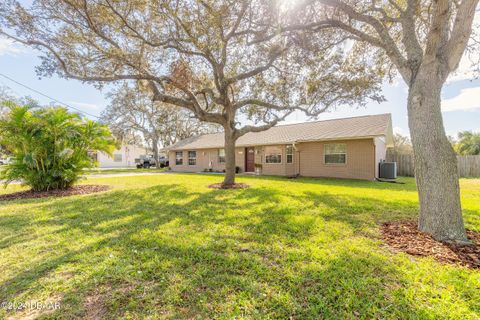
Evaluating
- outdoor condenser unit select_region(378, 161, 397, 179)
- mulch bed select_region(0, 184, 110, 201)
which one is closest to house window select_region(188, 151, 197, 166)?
mulch bed select_region(0, 184, 110, 201)

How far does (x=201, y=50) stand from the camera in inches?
306

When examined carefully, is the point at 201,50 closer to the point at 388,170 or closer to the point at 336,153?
the point at 336,153

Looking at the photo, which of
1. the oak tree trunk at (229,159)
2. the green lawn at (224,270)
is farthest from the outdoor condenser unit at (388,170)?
the oak tree trunk at (229,159)

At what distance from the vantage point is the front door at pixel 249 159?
1773 centimetres

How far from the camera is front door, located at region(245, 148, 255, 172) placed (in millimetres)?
17734

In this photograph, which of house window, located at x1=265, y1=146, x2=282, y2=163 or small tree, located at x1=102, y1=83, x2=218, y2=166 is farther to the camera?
small tree, located at x1=102, y1=83, x2=218, y2=166

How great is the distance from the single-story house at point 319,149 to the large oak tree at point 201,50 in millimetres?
3885

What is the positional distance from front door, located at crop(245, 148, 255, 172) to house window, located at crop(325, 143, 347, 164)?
5.89m

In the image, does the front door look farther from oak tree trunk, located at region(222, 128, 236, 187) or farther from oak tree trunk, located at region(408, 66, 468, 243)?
oak tree trunk, located at region(408, 66, 468, 243)

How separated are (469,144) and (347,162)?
71.5 feet

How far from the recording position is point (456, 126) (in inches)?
1169

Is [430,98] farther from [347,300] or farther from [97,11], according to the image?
[97,11]

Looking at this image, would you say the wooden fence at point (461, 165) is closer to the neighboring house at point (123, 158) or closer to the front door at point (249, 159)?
the front door at point (249, 159)

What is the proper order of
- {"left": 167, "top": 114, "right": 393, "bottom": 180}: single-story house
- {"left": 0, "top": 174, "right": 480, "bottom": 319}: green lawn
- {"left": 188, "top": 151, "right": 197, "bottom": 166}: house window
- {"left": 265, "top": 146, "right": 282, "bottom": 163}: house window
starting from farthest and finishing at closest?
1. {"left": 188, "top": 151, "right": 197, "bottom": 166}: house window
2. {"left": 265, "top": 146, "right": 282, "bottom": 163}: house window
3. {"left": 167, "top": 114, "right": 393, "bottom": 180}: single-story house
4. {"left": 0, "top": 174, "right": 480, "bottom": 319}: green lawn
